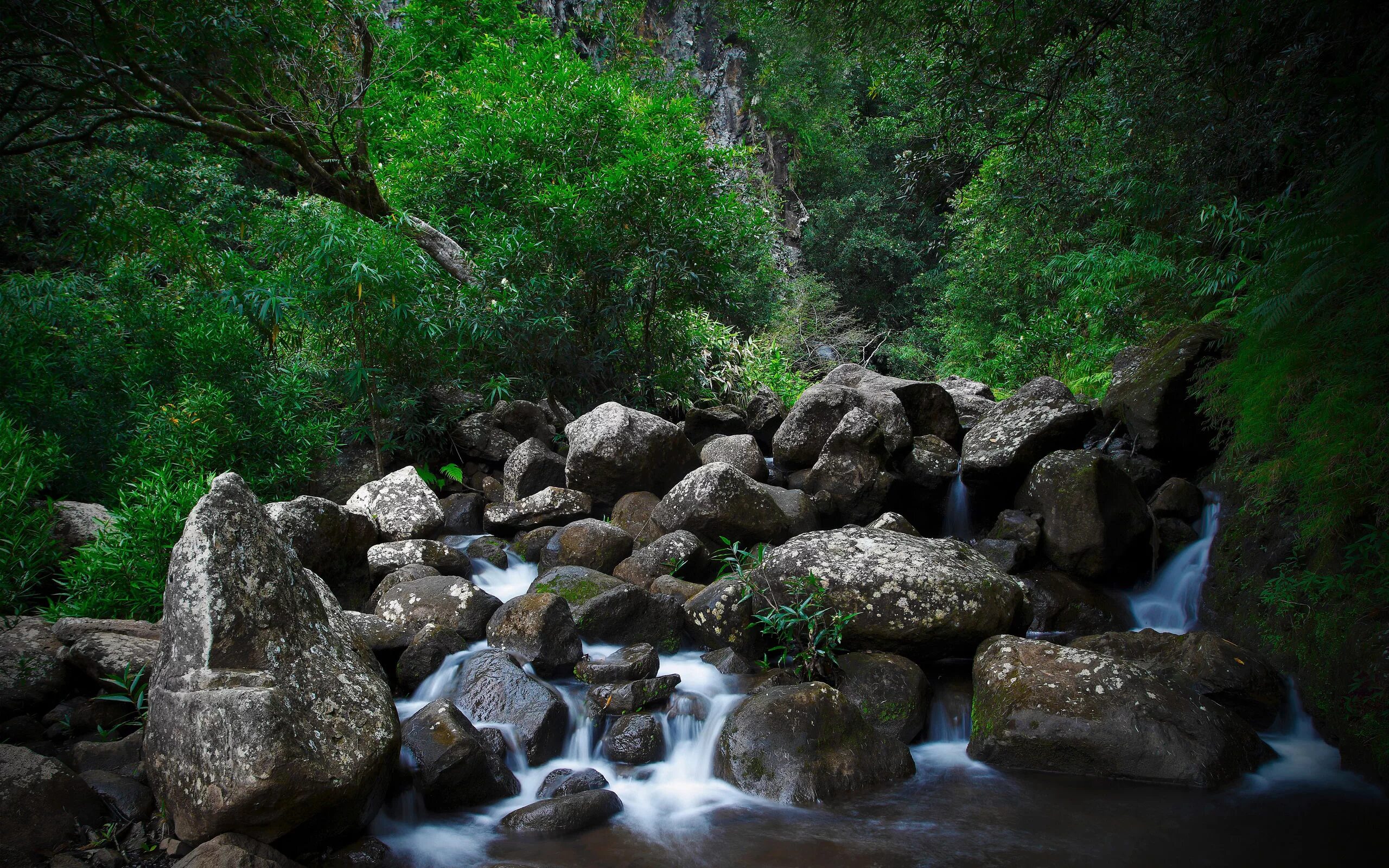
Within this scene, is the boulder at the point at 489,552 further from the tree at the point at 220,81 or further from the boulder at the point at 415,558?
the tree at the point at 220,81

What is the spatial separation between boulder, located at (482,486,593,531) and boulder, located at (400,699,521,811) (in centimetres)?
379

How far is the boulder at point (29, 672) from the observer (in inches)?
165

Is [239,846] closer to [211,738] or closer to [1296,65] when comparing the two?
[211,738]

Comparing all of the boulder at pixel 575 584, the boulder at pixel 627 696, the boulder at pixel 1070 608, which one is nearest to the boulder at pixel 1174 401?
the boulder at pixel 1070 608

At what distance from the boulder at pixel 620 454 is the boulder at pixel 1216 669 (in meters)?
4.71

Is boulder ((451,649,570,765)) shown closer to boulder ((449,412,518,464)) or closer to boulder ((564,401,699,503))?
boulder ((564,401,699,503))

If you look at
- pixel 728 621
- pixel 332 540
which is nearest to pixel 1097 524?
pixel 728 621

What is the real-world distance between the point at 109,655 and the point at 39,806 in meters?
1.02

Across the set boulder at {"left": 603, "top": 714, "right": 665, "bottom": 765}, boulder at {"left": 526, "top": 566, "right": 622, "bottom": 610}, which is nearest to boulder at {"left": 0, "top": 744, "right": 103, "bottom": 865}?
boulder at {"left": 603, "top": 714, "right": 665, "bottom": 765}

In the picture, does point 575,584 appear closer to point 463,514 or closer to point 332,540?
point 332,540

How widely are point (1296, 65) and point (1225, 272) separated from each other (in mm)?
3114

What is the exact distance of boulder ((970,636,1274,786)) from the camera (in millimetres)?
4602

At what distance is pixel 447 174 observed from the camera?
40.3ft

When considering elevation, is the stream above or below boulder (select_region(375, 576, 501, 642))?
below
